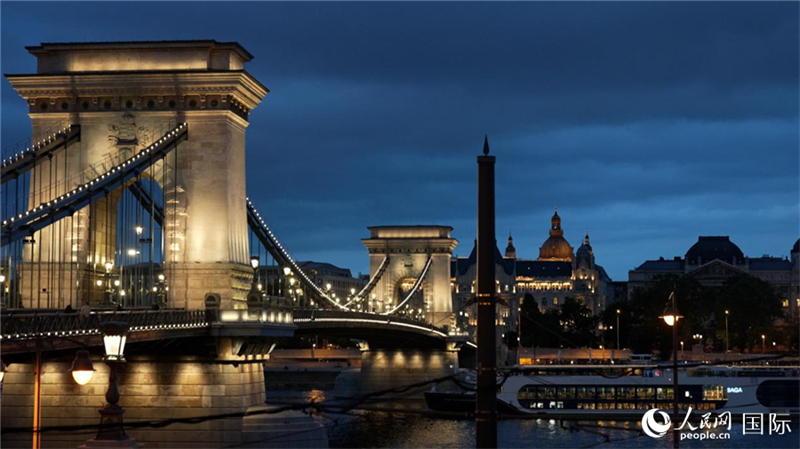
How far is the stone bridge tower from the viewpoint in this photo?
483 feet

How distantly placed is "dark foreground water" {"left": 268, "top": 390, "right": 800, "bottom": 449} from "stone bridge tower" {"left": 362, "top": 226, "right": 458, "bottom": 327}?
56.8m

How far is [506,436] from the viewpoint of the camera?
3031 inches

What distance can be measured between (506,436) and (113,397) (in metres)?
54.1

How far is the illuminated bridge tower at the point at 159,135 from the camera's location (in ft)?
195

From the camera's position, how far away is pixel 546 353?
6836 inches

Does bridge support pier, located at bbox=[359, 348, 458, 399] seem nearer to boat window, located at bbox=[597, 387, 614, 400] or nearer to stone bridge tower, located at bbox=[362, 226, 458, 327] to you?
stone bridge tower, located at bbox=[362, 226, 458, 327]

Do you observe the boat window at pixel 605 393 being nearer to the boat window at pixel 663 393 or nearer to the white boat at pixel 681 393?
the white boat at pixel 681 393

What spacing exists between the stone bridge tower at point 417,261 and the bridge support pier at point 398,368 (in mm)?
16001

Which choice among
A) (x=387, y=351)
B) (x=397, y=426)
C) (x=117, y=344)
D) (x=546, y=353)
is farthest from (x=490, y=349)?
(x=546, y=353)

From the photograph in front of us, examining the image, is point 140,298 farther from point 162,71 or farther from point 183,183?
point 162,71

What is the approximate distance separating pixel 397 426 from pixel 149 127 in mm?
32123

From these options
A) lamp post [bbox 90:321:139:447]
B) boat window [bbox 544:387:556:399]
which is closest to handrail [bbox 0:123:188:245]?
lamp post [bbox 90:321:139:447]

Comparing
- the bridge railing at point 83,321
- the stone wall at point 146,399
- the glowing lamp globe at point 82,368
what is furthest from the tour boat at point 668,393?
the glowing lamp globe at point 82,368

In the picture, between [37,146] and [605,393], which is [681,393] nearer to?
[605,393]
